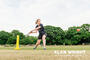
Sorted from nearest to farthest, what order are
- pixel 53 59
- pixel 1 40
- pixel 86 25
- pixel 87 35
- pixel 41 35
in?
pixel 53 59, pixel 41 35, pixel 87 35, pixel 86 25, pixel 1 40

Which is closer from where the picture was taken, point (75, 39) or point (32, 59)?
point (32, 59)

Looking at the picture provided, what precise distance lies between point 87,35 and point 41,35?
81.9 m

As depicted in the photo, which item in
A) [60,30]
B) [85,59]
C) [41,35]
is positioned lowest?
[85,59]

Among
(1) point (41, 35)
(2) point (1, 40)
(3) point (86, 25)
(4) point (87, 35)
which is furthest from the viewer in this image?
(2) point (1, 40)

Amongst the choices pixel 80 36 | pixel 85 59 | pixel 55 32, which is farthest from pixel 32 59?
pixel 55 32

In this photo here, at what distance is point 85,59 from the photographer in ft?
15.6

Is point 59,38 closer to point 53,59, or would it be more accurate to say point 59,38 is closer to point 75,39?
point 75,39

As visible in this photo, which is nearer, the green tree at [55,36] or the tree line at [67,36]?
the tree line at [67,36]

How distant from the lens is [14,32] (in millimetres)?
114500

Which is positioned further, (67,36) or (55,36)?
(67,36)

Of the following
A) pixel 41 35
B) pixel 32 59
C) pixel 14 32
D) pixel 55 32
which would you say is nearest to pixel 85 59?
pixel 32 59

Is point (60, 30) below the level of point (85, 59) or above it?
above

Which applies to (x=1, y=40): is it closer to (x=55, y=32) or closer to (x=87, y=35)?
(x=55, y=32)

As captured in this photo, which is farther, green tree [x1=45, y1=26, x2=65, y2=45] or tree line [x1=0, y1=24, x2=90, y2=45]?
green tree [x1=45, y1=26, x2=65, y2=45]
